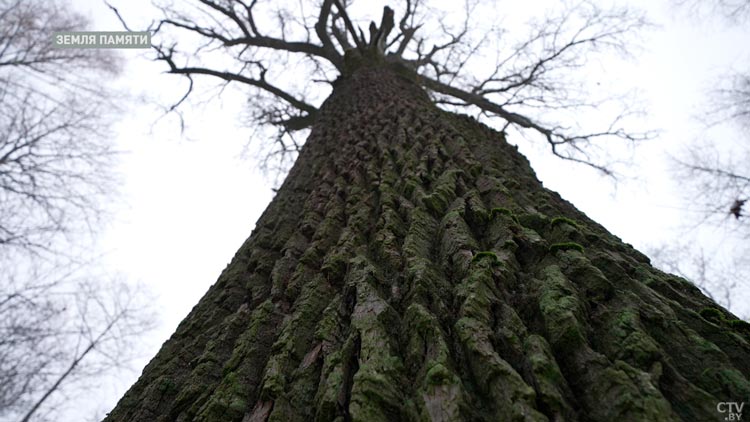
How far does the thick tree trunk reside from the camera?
0.87m

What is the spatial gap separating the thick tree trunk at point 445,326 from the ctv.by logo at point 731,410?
0.06 ft

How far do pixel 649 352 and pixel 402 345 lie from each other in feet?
2.04

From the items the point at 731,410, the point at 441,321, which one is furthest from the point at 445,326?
the point at 731,410

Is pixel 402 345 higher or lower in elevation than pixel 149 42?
lower

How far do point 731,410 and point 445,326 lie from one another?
65 cm

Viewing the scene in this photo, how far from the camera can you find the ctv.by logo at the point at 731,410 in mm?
806

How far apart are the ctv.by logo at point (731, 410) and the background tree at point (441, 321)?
2 cm

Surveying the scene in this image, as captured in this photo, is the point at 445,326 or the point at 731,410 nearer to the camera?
the point at 731,410

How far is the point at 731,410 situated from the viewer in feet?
2.68

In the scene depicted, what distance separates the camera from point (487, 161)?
2.54m

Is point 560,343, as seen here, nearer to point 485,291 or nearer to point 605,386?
point 605,386

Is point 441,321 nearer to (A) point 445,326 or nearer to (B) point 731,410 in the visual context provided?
(A) point 445,326

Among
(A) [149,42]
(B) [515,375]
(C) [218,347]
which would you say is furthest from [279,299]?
(A) [149,42]

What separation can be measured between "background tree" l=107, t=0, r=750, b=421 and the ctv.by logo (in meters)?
0.02
